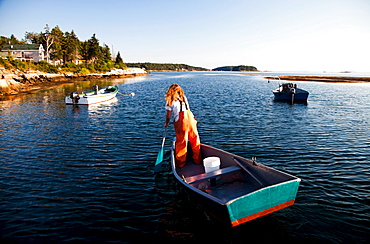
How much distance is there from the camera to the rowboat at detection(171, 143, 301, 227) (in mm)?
4820

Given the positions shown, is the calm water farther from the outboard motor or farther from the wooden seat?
the outboard motor

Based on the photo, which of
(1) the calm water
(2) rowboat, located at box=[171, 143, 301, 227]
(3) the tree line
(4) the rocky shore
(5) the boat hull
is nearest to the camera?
(2) rowboat, located at box=[171, 143, 301, 227]

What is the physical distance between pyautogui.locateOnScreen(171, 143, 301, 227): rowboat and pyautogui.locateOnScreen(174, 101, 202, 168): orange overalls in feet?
0.84

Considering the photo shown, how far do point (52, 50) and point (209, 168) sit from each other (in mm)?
98627

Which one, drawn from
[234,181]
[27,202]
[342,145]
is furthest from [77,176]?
[342,145]

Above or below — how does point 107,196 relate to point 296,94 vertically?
below

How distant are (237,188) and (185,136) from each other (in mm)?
2195

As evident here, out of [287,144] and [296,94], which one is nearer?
[287,144]

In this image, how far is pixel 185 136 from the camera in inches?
297

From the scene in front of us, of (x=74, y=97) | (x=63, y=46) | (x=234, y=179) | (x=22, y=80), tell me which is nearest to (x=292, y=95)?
(x=74, y=97)

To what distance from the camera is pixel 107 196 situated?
736 centimetres

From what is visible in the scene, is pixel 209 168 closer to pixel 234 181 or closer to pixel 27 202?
pixel 234 181

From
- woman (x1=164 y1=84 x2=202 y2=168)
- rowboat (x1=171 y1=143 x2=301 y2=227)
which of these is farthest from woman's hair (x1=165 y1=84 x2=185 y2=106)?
rowboat (x1=171 y1=143 x2=301 y2=227)

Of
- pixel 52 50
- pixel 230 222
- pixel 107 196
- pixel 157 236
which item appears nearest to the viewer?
pixel 230 222
